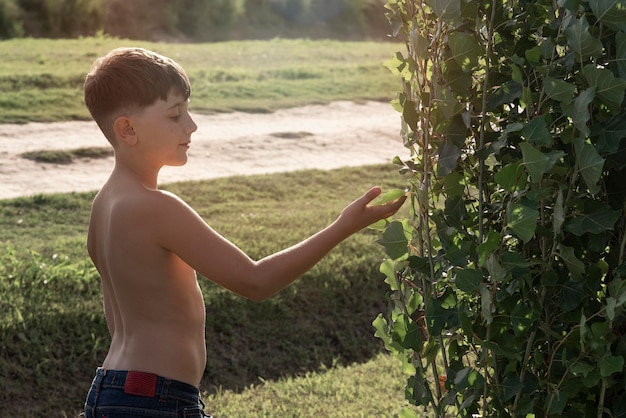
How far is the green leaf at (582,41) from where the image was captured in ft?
5.46

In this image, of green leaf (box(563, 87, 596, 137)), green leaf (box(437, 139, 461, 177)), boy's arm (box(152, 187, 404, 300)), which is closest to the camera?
green leaf (box(563, 87, 596, 137))

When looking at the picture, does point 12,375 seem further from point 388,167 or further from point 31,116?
point 31,116

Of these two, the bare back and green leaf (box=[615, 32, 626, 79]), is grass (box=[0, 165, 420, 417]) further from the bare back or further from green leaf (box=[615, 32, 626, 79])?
green leaf (box=[615, 32, 626, 79])

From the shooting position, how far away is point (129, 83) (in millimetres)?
2188

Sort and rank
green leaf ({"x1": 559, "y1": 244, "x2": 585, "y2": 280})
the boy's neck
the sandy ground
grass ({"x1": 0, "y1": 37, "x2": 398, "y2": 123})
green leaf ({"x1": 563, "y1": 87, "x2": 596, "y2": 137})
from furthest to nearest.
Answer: grass ({"x1": 0, "y1": 37, "x2": 398, "y2": 123}), the sandy ground, the boy's neck, green leaf ({"x1": 559, "y1": 244, "x2": 585, "y2": 280}), green leaf ({"x1": 563, "y1": 87, "x2": 596, "y2": 137})

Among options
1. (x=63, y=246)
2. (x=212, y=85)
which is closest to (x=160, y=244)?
(x=63, y=246)

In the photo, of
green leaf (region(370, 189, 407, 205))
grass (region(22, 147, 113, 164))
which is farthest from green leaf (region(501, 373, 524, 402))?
grass (region(22, 147, 113, 164))

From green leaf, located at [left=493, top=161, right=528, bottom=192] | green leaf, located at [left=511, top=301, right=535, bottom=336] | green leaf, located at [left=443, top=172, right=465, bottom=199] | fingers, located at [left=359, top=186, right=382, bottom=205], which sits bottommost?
green leaf, located at [left=511, top=301, right=535, bottom=336]

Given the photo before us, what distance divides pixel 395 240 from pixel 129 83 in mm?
689

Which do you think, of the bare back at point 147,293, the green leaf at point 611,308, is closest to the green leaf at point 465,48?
the green leaf at point 611,308

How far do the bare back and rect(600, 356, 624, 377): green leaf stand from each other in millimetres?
912

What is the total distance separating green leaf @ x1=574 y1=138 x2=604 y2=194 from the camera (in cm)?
165

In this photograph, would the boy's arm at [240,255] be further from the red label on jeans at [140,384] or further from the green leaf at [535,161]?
the green leaf at [535,161]

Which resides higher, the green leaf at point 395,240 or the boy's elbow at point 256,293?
the green leaf at point 395,240
